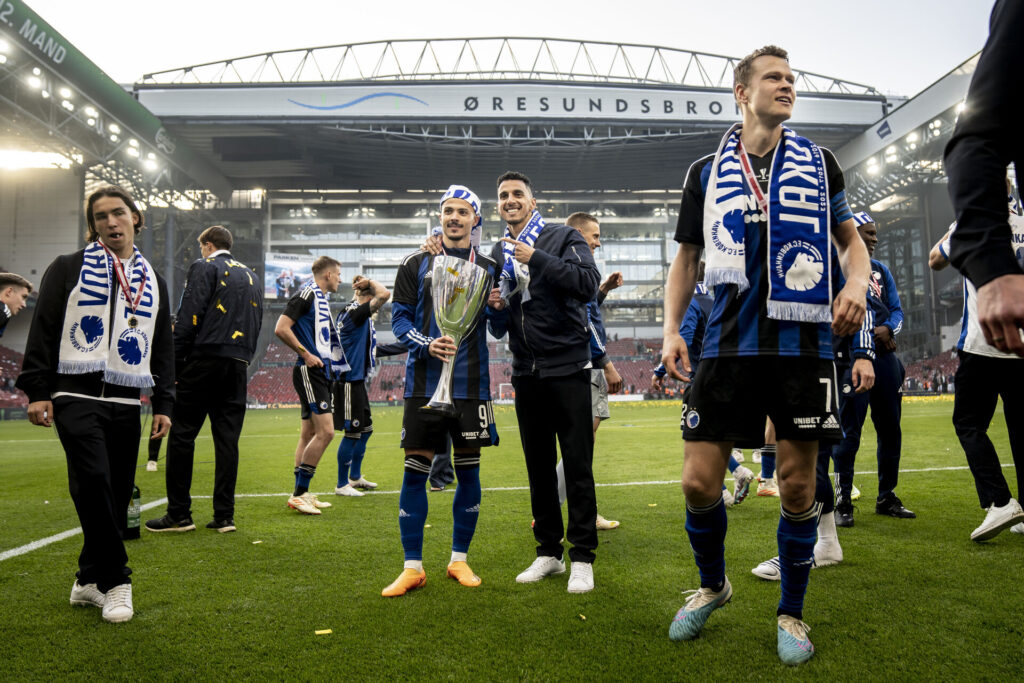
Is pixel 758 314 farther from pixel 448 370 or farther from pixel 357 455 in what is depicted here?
pixel 357 455

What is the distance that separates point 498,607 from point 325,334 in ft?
12.5

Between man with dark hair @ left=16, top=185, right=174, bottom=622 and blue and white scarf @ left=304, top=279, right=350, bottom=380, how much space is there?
2442 mm

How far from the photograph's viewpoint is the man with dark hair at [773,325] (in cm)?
241

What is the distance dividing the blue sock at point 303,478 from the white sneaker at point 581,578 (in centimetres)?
318

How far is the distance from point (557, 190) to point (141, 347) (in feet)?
184

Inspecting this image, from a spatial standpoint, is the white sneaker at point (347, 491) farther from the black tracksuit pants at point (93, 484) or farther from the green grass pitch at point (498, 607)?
the black tracksuit pants at point (93, 484)

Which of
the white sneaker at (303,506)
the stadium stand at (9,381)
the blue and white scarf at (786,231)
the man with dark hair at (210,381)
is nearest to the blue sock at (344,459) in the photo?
the white sneaker at (303,506)

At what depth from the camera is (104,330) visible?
326 cm

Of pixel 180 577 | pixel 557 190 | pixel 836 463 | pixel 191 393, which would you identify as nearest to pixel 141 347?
pixel 180 577

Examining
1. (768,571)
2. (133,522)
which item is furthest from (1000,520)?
(133,522)

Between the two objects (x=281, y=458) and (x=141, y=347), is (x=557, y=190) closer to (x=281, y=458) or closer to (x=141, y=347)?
(x=281, y=458)

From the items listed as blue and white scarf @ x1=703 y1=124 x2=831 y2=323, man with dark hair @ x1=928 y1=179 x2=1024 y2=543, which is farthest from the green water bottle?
man with dark hair @ x1=928 y1=179 x2=1024 y2=543

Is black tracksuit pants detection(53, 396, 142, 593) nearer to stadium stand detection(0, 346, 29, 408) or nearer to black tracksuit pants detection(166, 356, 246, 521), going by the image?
black tracksuit pants detection(166, 356, 246, 521)

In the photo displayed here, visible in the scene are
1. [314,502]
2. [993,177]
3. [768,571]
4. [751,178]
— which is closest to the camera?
[993,177]
